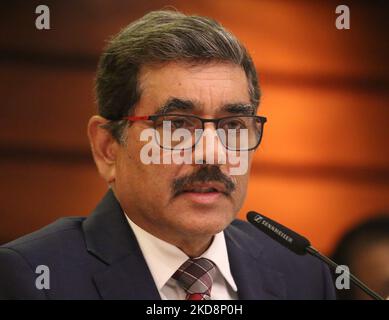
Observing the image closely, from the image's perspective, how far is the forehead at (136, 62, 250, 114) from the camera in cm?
159

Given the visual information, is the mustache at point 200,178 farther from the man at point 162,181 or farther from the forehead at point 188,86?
the forehead at point 188,86

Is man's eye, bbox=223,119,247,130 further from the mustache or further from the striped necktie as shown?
the striped necktie

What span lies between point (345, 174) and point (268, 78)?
383mm

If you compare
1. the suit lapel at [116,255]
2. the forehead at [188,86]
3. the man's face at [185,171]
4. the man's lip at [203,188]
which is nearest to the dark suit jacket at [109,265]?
the suit lapel at [116,255]

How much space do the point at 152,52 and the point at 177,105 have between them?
0.15 metres

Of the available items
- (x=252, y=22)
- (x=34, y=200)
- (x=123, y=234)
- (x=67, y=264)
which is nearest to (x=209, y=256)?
(x=123, y=234)

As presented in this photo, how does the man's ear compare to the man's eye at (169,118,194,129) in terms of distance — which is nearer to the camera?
the man's eye at (169,118,194,129)

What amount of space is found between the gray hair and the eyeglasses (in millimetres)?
66

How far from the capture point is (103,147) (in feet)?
5.68

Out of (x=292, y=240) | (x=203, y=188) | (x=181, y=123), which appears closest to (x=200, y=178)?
(x=203, y=188)

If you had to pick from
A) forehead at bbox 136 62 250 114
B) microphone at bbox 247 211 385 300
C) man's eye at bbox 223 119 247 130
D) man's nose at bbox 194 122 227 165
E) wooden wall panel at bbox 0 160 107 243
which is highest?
forehead at bbox 136 62 250 114

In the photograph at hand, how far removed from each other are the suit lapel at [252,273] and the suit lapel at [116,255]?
Result: 0.25 m

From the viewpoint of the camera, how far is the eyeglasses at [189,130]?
5.23 ft

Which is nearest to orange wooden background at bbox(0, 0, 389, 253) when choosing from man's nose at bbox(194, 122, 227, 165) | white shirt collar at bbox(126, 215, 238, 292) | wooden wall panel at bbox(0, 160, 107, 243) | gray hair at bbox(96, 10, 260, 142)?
wooden wall panel at bbox(0, 160, 107, 243)
